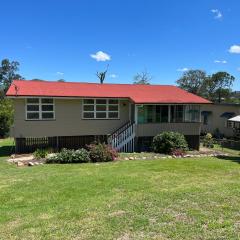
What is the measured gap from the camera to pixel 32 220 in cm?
755

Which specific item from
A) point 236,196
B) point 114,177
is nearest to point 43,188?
point 114,177

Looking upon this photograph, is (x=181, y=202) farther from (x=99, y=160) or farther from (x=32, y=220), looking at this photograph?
(x=99, y=160)

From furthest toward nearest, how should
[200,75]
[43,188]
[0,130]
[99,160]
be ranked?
[200,75]
[0,130]
[99,160]
[43,188]

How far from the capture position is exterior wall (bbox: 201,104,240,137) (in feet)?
111

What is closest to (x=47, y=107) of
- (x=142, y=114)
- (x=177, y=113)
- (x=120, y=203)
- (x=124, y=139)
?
(x=124, y=139)

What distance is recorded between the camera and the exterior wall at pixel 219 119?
3378cm

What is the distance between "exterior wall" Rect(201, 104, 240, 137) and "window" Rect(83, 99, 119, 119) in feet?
46.8

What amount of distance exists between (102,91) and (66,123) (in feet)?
11.5

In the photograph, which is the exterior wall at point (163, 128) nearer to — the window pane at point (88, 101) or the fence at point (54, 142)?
the fence at point (54, 142)

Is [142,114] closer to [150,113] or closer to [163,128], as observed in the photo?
[150,113]

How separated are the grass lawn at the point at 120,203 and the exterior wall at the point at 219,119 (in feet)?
68.0

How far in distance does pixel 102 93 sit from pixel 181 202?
15.1m

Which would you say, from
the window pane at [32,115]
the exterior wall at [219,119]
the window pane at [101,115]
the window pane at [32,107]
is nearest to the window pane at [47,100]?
the window pane at [32,107]

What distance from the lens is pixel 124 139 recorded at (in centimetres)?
2214
